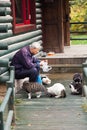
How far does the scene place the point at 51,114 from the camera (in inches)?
266

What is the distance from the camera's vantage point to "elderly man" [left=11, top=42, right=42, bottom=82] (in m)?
8.39

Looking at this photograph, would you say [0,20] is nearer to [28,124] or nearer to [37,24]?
[28,124]

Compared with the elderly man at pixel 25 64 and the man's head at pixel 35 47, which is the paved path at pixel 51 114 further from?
the man's head at pixel 35 47

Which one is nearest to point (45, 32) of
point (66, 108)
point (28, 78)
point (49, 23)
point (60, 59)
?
point (49, 23)

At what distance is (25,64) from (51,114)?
2.00 meters

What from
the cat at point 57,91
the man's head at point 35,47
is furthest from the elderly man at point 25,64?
the cat at point 57,91

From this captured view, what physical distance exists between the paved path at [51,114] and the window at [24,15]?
6.95 ft

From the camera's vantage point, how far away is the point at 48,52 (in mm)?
12938

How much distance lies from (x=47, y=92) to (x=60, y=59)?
3544 millimetres

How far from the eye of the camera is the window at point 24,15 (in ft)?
32.2

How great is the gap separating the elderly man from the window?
846mm

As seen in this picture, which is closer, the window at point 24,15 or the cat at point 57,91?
the cat at point 57,91

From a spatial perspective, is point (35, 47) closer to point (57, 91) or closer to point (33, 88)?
point (33, 88)

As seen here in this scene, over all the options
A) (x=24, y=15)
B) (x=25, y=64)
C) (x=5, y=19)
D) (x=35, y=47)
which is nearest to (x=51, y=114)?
(x=35, y=47)
